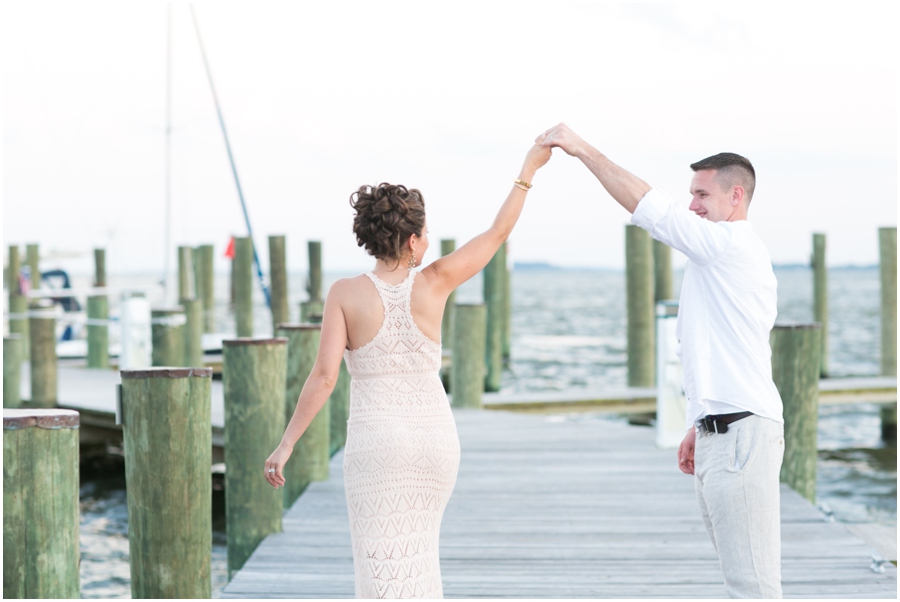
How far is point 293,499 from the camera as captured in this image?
5.75 metres

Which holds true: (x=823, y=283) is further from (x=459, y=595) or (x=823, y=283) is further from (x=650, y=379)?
(x=459, y=595)

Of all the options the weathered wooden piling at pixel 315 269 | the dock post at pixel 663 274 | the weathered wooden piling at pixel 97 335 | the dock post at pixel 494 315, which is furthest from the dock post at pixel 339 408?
the weathered wooden piling at pixel 315 269

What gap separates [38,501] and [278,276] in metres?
10.5

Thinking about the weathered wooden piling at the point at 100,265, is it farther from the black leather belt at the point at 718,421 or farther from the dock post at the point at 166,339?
the black leather belt at the point at 718,421

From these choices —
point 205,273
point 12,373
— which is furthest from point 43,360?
point 205,273

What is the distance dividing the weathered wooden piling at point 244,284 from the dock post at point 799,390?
9.21m

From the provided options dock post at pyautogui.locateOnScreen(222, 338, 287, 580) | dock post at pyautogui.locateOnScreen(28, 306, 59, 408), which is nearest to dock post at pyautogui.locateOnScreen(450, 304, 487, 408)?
dock post at pyautogui.locateOnScreen(28, 306, 59, 408)

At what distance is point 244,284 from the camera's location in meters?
13.6

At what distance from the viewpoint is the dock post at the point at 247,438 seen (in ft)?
15.5

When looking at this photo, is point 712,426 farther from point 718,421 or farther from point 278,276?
point 278,276

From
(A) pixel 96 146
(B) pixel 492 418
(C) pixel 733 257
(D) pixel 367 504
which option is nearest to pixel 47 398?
(B) pixel 492 418

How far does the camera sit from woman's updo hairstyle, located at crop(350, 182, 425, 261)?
103 inches

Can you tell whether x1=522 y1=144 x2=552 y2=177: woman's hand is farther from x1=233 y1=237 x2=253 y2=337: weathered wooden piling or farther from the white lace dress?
x1=233 y1=237 x2=253 y2=337: weathered wooden piling

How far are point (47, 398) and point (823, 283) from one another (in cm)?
1061
